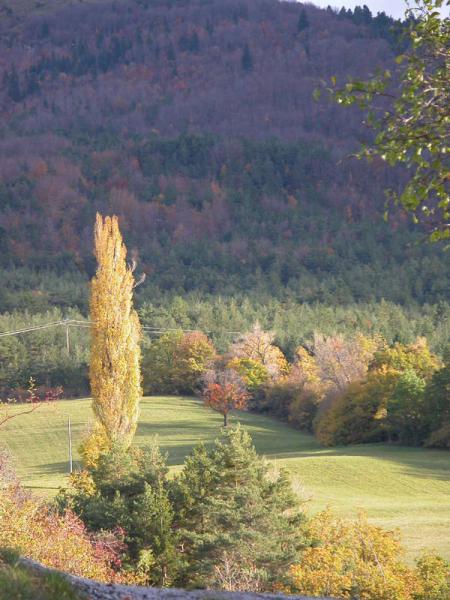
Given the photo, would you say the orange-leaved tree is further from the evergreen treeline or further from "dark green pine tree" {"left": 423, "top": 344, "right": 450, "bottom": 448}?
the evergreen treeline

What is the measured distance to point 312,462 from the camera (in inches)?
1941

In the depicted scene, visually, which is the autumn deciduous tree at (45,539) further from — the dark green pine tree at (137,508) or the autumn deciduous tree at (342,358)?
the autumn deciduous tree at (342,358)

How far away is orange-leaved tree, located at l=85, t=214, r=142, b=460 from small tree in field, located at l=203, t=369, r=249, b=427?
35.3 metres

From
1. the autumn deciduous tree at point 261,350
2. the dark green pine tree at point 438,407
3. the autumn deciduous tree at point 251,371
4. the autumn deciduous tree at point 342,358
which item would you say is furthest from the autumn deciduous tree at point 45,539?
the autumn deciduous tree at point 261,350

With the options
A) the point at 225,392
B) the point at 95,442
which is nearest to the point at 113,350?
the point at 95,442

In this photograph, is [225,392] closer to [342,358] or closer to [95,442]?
[342,358]

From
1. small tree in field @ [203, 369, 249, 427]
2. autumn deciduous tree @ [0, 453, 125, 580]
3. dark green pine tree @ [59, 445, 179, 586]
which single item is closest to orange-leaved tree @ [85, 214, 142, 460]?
dark green pine tree @ [59, 445, 179, 586]

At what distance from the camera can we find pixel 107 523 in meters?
23.5

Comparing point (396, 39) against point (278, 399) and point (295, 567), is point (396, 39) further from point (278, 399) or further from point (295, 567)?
point (278, 399)

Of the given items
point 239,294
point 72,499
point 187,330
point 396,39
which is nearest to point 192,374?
point 187,330

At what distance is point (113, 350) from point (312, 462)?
15187 mm

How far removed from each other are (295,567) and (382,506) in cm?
1847

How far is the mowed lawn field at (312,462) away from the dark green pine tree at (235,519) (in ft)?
13.1

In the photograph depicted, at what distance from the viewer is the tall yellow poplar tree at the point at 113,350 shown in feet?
127
